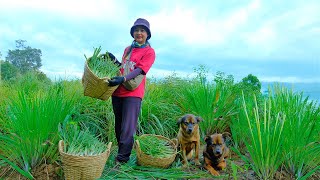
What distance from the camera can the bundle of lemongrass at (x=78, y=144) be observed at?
3779 millimetres

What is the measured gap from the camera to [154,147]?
445 cm

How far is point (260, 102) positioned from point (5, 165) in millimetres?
4513

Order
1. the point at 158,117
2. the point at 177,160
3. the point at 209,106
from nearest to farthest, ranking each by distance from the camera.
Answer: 1. the point at 177,160
2. the point at 209,106
3. the point at 158,117

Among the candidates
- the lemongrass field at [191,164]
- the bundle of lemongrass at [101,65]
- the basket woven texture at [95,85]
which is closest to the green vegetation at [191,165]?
the lemongrass field at [191,164]

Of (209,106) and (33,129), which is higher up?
(209,106)

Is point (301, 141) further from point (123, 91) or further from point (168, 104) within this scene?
point (168, 104)

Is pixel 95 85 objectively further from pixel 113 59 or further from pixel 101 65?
pixel 113 59

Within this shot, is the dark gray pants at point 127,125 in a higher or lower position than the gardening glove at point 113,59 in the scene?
lower

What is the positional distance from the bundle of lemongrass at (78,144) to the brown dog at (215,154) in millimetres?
1269

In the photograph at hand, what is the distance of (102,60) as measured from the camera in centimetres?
441

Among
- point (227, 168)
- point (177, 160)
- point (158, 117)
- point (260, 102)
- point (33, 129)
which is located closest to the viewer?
point (33, 129)

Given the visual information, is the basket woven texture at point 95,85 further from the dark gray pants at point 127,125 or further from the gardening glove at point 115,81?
the dark gray pants at point 127,125

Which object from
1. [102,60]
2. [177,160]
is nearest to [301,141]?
[177,160]

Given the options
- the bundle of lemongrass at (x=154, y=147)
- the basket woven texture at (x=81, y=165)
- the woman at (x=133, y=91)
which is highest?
the woman at (x=133, y=91)
